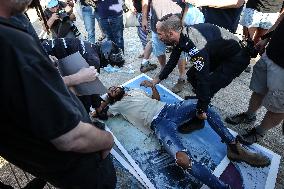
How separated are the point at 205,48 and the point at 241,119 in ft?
3.95

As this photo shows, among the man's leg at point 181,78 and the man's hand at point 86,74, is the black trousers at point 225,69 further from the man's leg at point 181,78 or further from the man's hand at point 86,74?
the man's hand at point 86,74

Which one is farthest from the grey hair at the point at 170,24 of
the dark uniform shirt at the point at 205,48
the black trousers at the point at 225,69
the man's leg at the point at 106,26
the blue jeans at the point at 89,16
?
the blue jeans at the point at 89,16

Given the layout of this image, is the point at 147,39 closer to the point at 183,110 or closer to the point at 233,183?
the point at 183,110

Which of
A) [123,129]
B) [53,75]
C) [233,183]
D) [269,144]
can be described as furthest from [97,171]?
[269,144]

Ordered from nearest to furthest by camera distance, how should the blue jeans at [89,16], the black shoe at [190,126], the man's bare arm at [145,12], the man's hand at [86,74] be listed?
the man's hand at [86,74] → the black shoe at [190,126] → the man's bare arm at [145,12] → the blue jeans at [89,16]

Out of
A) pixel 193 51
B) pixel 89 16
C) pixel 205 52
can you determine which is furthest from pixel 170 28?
pixel 89 16

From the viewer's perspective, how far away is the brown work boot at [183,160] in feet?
8.74

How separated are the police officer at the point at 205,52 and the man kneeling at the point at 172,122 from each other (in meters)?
0.19

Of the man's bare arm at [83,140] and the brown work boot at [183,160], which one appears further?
the brown work boot at [183,160]

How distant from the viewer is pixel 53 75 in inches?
39.0

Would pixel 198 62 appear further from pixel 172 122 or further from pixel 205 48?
pixel 172 122

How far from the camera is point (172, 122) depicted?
325cm

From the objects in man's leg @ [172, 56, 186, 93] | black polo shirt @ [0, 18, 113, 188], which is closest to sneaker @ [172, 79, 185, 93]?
man's leg @ [172, 56, 186, 93]

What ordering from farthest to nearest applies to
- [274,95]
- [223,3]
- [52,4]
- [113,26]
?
[113,26], [52,4], [223,3], [274,95]
